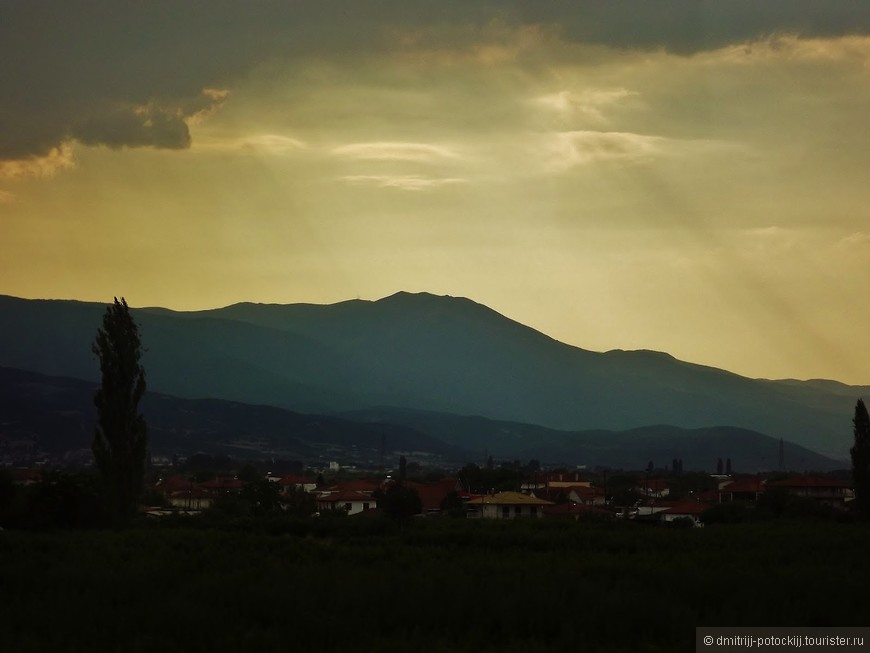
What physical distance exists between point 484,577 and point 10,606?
502 inches

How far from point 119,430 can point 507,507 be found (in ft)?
103

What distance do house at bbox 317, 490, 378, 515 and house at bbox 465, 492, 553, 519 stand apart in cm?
748

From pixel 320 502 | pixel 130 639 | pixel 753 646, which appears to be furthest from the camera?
pixel 320 502

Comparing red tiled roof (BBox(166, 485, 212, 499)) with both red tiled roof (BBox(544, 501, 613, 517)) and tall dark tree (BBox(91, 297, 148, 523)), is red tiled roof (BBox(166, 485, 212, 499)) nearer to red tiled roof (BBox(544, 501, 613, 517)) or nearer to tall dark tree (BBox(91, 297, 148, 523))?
red tiled roof (BBox(544, 501, 613, 517))

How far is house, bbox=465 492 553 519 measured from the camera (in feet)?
249

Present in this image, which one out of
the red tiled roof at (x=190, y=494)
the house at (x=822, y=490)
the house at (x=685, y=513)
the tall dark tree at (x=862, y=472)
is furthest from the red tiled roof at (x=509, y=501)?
the red tiled roof at (x=190, y=494)

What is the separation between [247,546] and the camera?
4703cm

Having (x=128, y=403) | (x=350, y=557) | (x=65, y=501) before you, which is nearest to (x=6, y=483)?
(x=65, y=501)

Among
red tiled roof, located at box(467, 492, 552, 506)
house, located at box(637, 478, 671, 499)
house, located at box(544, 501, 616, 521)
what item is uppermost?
house, located at box(637, 478, 671, 499)

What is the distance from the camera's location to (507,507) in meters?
76.9

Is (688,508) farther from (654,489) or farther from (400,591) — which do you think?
(400,591)

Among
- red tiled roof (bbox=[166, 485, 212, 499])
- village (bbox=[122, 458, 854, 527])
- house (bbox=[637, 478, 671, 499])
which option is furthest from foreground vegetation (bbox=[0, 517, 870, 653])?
house (bbox=[637, 478, 671, 499])

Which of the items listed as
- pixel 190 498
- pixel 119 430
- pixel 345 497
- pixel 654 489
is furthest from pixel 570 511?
pixel 654 489

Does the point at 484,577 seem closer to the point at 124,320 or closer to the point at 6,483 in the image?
the point at 124,320
